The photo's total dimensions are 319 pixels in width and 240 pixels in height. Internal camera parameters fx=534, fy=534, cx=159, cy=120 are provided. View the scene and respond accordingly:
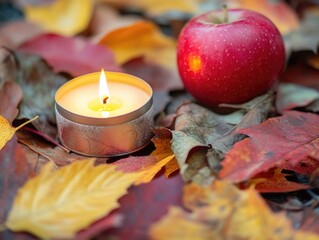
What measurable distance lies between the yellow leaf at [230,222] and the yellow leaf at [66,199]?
0.23 feet

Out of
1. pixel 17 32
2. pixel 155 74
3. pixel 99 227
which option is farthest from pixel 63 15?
pixel 99 227

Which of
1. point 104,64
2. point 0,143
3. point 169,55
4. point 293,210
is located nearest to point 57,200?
point 0,143

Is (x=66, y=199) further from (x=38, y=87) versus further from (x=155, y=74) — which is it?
(x=155, y=74)

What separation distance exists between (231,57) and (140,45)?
36 cm

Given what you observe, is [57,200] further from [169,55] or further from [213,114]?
[169,55]

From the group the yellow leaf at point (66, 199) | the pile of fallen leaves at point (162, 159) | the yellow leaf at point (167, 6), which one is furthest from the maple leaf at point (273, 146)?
the yellow leaf at point (167, 6)

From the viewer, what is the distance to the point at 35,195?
57 cm

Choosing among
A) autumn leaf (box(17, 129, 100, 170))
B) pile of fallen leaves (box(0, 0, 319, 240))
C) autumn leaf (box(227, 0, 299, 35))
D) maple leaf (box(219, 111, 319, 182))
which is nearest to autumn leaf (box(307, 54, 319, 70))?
pile of fallen leaves (box(0, 0, 319, 240))

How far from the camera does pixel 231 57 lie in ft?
2.53

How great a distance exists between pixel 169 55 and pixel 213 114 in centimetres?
30

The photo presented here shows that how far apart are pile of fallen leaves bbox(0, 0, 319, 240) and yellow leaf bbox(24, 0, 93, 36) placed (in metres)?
0.10

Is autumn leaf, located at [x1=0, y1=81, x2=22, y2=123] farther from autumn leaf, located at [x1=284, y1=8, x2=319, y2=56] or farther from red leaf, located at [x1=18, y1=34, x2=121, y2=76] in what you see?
autumn leaf, located at [x1=284, y1=8, x2=319, y2=56]

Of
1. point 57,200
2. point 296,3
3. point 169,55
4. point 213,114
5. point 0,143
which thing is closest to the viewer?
point 57,200

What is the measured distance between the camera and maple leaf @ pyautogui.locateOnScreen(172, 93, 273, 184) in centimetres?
63
